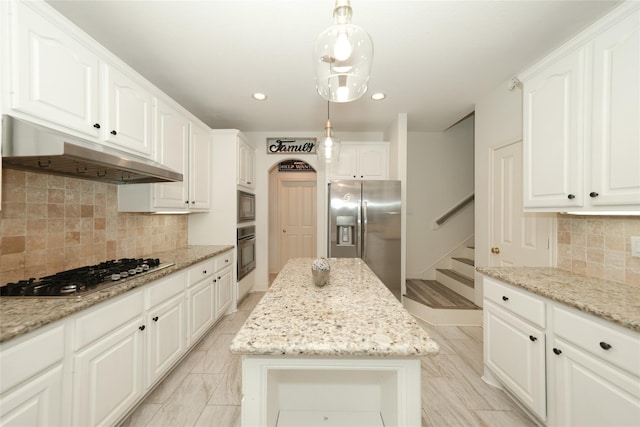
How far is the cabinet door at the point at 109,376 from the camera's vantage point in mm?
1201

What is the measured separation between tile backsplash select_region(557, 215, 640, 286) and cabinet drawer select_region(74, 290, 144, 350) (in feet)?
9.85

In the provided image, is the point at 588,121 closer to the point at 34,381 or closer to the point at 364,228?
the point at 364,228

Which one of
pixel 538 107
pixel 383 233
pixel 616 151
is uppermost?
pixel 538 107

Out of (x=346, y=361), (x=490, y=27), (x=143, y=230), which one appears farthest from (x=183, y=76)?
(x=346, y=361)

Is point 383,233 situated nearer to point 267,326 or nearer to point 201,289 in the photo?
point 201,289

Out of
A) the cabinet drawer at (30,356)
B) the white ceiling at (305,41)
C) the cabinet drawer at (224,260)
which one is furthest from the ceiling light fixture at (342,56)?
the cabinet drawer at (224,260)

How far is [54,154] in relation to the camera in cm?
110

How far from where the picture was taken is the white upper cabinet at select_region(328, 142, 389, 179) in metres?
3.68

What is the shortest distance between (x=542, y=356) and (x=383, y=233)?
6.43ft

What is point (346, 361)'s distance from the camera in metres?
0.85

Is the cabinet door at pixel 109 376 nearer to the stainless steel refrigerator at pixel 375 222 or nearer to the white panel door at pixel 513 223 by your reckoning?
the stainless steel refrigerator at pixel 375 222

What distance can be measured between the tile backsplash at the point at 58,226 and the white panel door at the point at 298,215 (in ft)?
11.1

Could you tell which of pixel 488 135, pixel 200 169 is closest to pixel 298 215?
pixel 200 169

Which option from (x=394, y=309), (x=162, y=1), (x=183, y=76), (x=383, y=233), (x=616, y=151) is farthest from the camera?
(x=383, y=233)
